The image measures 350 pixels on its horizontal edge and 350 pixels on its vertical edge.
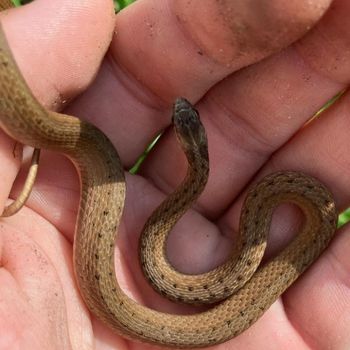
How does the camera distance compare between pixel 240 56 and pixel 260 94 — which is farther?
pixel 260 94

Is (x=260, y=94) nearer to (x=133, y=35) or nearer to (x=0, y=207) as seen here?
(x=133, y=35)

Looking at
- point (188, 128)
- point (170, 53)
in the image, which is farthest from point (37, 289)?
point (170, 53)

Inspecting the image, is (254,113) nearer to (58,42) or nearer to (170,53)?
(170,53)

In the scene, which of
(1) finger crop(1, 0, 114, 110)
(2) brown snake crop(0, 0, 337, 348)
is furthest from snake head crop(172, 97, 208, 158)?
(1) finger crop(1, 0, 114, 110)

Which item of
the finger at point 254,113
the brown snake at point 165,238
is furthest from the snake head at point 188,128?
the finger at point 254,113

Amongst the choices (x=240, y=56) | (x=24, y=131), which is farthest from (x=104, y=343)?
(x=240, y=56)

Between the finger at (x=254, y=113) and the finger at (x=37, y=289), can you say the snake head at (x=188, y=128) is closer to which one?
the finger at (x=254, y=113)

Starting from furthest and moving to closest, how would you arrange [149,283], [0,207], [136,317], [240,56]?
[149,283]
[136,317]
[240,56]
[0,207]
